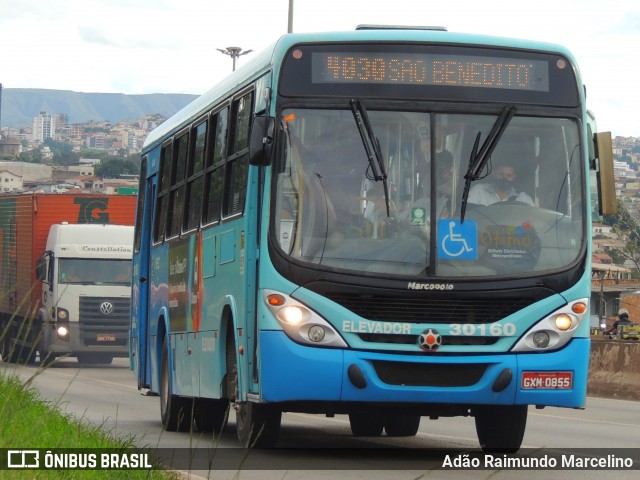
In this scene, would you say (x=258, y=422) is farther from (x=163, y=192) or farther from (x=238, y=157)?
(x=163, y=192)

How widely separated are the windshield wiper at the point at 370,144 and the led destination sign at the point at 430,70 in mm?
233

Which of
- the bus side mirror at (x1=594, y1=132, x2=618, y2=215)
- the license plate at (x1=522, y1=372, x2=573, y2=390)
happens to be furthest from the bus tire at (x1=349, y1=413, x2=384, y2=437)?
the bus side mirror at (x1=594, y1=132, x2=618, y2=215)

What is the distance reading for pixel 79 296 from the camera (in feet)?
123

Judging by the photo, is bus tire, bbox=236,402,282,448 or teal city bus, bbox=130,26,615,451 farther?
bus tire, bbox=236,402,282,448

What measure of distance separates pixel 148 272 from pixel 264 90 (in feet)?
21.6

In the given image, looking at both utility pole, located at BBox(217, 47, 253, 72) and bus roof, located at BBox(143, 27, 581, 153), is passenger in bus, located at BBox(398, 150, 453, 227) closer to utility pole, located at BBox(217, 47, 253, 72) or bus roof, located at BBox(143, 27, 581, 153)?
bus roof, located at BBox(143, 27, 581, 153)

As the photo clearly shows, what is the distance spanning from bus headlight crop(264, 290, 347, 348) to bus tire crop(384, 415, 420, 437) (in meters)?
4.22

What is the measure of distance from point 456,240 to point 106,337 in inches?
1027

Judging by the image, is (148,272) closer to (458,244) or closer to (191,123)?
(191,123)

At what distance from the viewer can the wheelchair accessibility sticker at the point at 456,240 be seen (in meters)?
12.1

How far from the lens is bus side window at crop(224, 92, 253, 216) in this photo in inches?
513

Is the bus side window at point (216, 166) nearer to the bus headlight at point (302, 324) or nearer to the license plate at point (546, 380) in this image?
the bus headlight at point (302, 324)

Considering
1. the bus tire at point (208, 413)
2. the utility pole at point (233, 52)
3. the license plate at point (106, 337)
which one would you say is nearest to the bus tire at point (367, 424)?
the bus tire at point (208, 413)

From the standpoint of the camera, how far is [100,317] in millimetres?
37250
